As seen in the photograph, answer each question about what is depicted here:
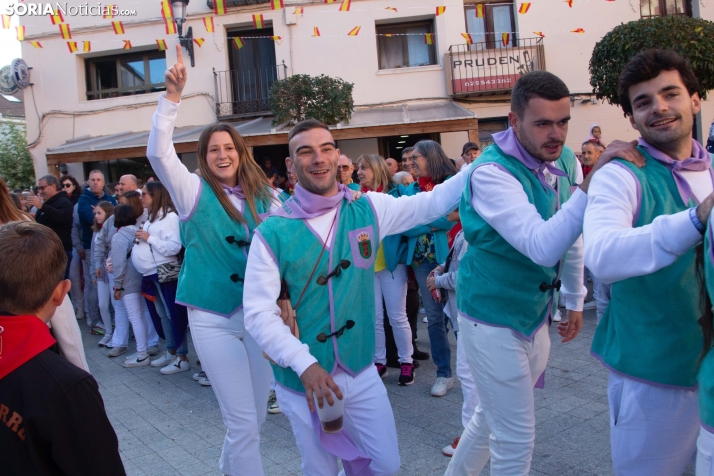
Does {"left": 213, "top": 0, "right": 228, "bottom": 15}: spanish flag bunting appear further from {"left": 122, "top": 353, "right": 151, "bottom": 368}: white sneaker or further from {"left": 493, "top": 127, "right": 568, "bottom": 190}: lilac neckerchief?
{"left": 493, "top": 127, "right": 568, "bottom": 190}: lilac neckerchief

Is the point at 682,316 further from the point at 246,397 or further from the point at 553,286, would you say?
the point at 246,397

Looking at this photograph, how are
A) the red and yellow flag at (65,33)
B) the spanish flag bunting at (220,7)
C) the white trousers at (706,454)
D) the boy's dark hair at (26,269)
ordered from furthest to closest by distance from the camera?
1. the red and yellow flag at (65,33)
2. the spanish flag bunting at (220,7)
3. the boy's dark hair at (26,269)
4. the white trousers at (706,454)

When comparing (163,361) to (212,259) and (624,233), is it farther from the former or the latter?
(624,233)

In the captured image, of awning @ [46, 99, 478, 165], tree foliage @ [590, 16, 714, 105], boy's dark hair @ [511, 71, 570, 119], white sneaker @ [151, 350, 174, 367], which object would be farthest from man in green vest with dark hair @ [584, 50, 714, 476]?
awning @ [46, 99, 478, 165]

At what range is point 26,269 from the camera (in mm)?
1780

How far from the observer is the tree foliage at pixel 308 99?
11.3 metres

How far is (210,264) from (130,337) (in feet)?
18.5

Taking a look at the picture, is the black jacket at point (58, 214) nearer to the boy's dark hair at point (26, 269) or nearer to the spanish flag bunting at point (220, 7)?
the boy's dark hair at point (26, 269)

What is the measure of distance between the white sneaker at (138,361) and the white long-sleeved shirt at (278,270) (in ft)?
16.2

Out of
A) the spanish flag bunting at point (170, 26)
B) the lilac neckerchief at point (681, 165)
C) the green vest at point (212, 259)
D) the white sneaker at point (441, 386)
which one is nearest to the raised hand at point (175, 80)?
the green vest at point (212, 259)

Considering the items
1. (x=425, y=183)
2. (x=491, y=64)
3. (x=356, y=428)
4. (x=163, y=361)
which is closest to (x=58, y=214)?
(x=163, y=361)

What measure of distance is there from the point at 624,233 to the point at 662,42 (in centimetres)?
916

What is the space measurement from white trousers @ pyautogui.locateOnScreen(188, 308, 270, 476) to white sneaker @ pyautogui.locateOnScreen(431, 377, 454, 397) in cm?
214

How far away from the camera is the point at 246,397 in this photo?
319cm
